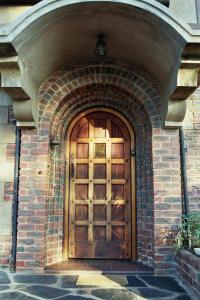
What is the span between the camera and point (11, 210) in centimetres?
450

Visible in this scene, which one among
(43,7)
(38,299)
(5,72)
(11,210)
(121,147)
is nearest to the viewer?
(38,299)

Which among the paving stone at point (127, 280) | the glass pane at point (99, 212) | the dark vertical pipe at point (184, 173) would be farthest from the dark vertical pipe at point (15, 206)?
the dark vertical pipe at point (184, 173)

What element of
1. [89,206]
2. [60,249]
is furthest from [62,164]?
[60,249]

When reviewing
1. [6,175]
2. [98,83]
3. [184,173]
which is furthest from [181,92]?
[6,175]

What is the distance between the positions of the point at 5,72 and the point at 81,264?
9.47 ft

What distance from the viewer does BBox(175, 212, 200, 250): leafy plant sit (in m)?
3.95

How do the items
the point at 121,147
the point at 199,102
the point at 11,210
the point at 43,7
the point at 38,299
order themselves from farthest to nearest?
the point at 121,147
the point at 199,102
the point at 11,210
the point at 43,7
the point at 38,299

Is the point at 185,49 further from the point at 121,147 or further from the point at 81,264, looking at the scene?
the point at 81,264

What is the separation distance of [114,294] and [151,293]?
0.42 metres

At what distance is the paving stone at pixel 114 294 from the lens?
11.0 feet

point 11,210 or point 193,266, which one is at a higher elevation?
point 11,210

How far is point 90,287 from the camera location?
368 cm

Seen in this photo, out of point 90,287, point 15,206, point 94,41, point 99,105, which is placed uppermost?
point 94,41

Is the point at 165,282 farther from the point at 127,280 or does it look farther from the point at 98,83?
the point at 98,83
